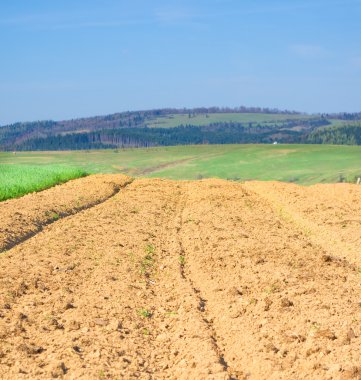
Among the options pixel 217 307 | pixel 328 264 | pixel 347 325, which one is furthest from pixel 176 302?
pixel 328 264

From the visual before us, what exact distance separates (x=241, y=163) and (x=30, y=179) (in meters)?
20.5

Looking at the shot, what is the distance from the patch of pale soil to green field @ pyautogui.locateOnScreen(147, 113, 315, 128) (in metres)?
124

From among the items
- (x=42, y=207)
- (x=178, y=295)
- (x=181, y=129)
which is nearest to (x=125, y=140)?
(x=181, y=129)

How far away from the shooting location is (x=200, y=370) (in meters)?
7.18

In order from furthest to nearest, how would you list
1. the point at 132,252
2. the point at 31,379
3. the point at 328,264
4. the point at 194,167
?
the point at 194,167
the point at 132,252
the point at 328,264
the point at 31,379

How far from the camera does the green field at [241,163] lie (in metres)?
42.7

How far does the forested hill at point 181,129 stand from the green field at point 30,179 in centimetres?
5029

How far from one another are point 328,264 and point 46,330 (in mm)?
5743

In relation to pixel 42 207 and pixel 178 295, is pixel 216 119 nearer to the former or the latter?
pixel 42 207

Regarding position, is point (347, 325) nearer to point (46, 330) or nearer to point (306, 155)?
point (46, 330)

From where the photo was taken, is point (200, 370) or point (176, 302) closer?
point (200, 370)

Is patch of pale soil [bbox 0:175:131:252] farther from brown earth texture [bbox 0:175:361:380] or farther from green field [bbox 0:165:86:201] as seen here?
green field [bbox 0:165:86:201]

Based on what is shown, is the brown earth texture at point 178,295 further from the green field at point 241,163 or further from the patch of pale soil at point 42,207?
the green field at point 241,163

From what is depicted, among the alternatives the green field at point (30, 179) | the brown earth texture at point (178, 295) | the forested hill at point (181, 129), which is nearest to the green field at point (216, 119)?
the forested hill at point (181, 129)
